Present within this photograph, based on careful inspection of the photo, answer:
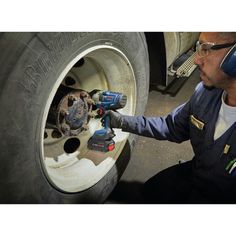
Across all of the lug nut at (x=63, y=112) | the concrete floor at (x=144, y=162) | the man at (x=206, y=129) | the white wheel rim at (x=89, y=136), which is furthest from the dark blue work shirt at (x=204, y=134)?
the concrete floor at (x=144, y=162)

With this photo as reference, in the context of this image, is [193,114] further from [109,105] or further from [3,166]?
[3,166]

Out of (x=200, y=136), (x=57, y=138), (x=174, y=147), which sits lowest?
(x=174, y=147)

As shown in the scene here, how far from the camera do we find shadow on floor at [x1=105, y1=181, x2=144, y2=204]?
68.3 inches

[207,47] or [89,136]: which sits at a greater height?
[207,47]

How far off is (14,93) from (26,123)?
0.12 metres

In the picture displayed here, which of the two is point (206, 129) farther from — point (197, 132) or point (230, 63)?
point (230, 63)

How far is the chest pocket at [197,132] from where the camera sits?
1324 millimetres

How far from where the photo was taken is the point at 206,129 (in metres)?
1.30

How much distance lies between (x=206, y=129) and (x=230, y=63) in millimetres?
368

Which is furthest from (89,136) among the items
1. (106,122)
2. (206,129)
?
(206,129)

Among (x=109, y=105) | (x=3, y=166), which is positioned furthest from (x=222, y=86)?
(x=3, y=166)

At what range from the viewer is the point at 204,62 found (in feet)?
3.79

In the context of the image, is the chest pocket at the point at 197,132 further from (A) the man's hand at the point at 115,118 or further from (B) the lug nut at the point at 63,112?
(B) the lug nut at the point at 63,112

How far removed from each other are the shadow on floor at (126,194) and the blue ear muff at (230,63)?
999 mm
